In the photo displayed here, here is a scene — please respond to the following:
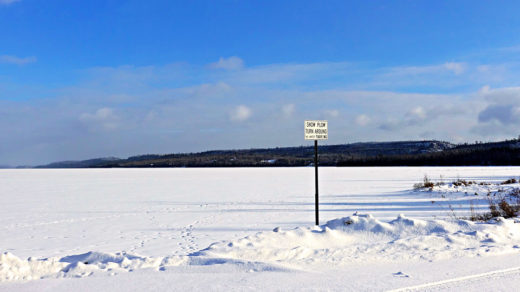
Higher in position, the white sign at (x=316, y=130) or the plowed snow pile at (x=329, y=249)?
the white sign at (x=316, y=130)

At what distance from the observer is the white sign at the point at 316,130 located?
843 cm

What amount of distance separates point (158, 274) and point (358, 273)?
7.28ft

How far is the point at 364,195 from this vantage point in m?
16.6

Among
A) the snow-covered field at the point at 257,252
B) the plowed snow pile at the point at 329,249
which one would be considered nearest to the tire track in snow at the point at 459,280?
the snow-covered field at the point at 257,252

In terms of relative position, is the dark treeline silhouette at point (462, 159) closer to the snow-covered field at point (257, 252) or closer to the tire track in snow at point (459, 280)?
the snow-covered field at point (257, 252)

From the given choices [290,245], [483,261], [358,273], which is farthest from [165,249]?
[483,261]

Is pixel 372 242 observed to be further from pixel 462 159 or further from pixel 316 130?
pixel 462 159

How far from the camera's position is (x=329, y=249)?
6.11 m

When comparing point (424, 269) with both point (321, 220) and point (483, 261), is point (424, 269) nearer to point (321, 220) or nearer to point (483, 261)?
point (483, 261)

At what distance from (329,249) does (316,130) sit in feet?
9.88

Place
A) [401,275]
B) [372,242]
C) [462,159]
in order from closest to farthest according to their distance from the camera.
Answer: [401,275]
[372,242]
[462,159]

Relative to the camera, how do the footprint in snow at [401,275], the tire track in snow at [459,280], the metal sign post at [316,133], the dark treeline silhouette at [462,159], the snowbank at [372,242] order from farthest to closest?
the dark treeline silhouette at [462,159], the metal sign post at [316,133], the snowbank at [372,242], the footprint in snow at [401,275], the tire track in snow at [459,280]

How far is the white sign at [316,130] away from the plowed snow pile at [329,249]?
5.74ft

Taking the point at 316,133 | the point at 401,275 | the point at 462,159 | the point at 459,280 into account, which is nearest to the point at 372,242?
the point at 401,275
